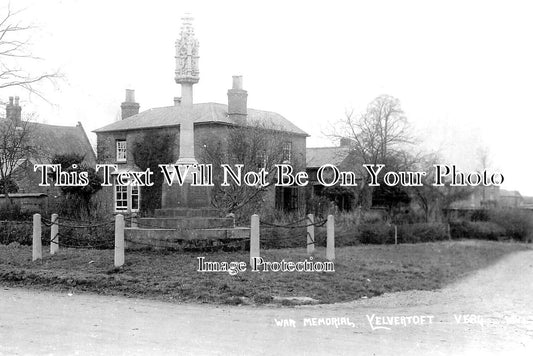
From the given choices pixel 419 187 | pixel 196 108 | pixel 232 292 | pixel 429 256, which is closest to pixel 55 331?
pixel 232 292

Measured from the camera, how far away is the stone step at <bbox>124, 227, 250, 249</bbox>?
16906mm

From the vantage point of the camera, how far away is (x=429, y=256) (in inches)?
1003

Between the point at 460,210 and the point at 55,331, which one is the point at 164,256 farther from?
the point at 460,210

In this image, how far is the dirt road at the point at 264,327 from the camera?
8.18 metres

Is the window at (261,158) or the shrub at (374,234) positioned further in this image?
the window at (261,158)

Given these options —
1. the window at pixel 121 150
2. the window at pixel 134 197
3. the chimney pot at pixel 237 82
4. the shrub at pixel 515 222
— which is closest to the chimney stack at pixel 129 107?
the window at pixel 121 150

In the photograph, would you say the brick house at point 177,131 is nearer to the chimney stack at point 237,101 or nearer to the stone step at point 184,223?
the chimney stack at point 237,101

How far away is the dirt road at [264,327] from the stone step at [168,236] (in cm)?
380

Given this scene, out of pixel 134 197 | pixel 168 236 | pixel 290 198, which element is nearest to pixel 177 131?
pixel 134 197

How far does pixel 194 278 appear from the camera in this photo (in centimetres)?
1389

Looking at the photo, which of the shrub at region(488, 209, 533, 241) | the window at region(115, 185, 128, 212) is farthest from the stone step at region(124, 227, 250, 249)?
the shrub at region(488, 209, 533, 241)

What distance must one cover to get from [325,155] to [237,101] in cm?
1174

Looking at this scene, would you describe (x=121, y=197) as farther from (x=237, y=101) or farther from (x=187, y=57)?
(x=187, y=57)

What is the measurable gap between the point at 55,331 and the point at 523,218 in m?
34.3
